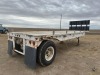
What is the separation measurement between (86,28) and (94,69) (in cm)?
595

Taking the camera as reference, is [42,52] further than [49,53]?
No

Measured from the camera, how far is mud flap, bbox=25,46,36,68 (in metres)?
4.09

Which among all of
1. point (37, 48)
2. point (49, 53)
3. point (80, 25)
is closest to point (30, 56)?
point (37, 48)

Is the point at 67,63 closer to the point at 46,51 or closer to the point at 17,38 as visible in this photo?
the point at 46,51

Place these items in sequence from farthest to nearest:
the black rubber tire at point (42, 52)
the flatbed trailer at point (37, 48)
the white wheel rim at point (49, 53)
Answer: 1. the white wheel rim at point (49, 53)
2. the black rubber tire at point (42, 52)
3. the flatbed trailer at point (37, 48)

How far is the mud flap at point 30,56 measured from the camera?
13.4ft

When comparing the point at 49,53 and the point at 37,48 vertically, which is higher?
the point at 37,48

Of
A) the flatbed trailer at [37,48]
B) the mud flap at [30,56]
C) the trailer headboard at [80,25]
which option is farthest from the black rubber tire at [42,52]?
the trailer headboard at [80,25]

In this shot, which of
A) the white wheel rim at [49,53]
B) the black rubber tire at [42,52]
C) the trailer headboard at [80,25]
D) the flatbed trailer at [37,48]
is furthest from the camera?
the trailer headboard at [80,25]

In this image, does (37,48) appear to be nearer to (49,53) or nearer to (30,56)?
(30,56)

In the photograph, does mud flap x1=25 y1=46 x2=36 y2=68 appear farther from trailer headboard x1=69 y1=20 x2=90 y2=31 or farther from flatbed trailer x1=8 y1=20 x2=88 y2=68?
trailer headboard x1=69 y1=20 x2=90 y2=31

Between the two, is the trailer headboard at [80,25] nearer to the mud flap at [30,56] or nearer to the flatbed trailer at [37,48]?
the flatbed trailer at [37,48]

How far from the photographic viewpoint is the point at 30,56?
4.18 metres

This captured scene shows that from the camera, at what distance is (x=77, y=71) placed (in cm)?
435
